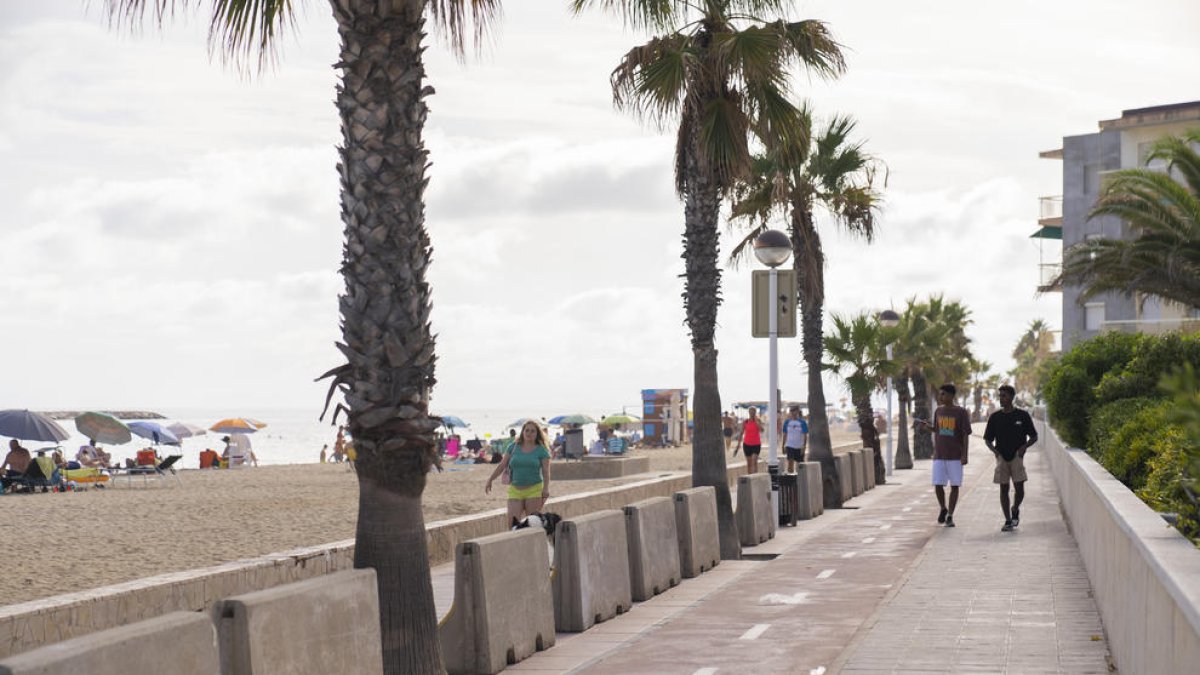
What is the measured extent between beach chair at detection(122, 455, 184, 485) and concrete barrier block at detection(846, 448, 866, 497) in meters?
19.0

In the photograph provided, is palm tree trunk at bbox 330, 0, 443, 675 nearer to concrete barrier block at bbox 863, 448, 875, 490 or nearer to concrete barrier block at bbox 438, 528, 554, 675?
concrete barrier block at bbox 438, 528, 554, 675

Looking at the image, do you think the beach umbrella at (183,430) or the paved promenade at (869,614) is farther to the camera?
the beach umbrella at (183,430)

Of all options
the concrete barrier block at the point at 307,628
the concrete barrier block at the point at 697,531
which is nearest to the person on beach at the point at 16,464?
the concrete barrier block at the point at 697,531

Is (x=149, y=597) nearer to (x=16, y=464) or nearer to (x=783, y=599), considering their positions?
(x=783, y=599)

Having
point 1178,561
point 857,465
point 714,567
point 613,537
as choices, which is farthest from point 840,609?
point 857,465

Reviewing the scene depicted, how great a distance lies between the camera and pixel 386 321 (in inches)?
303

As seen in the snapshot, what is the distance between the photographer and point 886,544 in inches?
646

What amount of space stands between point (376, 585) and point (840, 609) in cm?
489

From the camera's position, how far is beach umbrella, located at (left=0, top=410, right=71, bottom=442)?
119ft

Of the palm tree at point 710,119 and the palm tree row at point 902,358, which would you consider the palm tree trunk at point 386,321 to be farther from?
the palm tree row at point 902,358

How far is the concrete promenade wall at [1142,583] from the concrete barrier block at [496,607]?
3663mm

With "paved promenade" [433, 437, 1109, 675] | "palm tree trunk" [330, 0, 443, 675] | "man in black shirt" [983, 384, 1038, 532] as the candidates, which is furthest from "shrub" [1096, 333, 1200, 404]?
"palm tree trunk" [330, 0, 443, 675]

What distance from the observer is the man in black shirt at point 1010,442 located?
1648 centimetres

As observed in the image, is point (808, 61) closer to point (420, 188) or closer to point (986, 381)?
point (420, 188)
